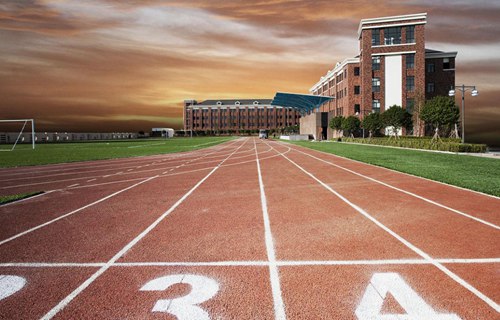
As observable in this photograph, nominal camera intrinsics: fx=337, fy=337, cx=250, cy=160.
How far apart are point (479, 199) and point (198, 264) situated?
832 cm

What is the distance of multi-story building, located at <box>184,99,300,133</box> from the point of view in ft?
491

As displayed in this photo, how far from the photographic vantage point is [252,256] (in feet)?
17.3

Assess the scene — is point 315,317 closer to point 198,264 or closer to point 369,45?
point 198,264

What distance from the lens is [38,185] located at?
1289cm

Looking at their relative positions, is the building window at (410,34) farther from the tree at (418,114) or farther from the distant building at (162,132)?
the distant building at (162,132)

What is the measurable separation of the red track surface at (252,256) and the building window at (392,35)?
55.1m

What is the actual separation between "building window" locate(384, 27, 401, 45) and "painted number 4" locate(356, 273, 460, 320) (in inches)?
2440

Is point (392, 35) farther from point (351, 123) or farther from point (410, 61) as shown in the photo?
point (351, 123)

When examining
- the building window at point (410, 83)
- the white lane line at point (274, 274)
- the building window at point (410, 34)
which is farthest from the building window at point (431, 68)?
the white lane line at point (274, 274)

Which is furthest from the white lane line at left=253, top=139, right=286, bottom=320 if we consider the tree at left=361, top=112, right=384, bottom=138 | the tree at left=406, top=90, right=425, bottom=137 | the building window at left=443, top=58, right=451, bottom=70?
the building window at left=443, top=58, right=451, bottom=70

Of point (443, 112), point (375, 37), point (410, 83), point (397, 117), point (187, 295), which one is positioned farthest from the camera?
point (375, 37)

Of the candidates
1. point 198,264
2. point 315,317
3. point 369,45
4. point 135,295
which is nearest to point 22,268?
point 135,295

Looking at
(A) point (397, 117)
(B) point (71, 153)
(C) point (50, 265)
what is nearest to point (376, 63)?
(A) point (397, 117)

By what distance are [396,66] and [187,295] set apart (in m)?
62.2
